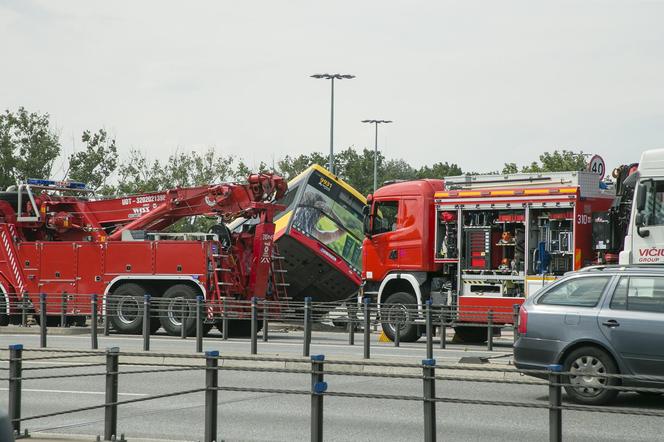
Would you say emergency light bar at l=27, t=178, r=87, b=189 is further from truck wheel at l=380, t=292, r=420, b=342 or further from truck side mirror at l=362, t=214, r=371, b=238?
truck wheel at l=380, t=292, r=420, b=342

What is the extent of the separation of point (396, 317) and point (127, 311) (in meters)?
6.14

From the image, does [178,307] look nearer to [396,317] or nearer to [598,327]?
[396,317]

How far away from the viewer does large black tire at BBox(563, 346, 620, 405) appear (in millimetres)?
13469

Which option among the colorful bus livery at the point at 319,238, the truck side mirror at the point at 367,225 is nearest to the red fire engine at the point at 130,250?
the colorful bus livery at the point at 319,238

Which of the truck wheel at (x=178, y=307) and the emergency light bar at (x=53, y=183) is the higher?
the emergency light bar at (x=53, y=183)

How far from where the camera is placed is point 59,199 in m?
29.2

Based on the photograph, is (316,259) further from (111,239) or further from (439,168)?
(439,168)

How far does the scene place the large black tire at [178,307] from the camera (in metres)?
25.5

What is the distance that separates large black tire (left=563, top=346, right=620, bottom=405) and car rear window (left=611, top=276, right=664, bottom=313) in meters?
0.61

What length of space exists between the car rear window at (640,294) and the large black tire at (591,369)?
610 mm

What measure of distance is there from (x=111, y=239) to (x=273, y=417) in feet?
49.7

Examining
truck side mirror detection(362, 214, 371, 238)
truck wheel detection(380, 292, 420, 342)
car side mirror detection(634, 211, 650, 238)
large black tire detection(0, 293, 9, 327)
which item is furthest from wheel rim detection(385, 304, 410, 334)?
large black tire detection(0, 293, 9, 327)

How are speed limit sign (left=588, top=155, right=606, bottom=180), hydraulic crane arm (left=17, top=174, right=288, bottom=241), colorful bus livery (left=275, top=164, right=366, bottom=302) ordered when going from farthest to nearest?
1. colorful bus livery (left=275, top=164, right=366, bottom=302)
2. hydraulic crane arm (left=17, top=174, right=288, bottom=241)
3. speed limit sign (left=588, top=155, right=606, bottom=180)

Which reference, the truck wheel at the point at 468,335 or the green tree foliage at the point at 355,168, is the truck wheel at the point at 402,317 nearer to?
the truck wheel at the point at 468,335
